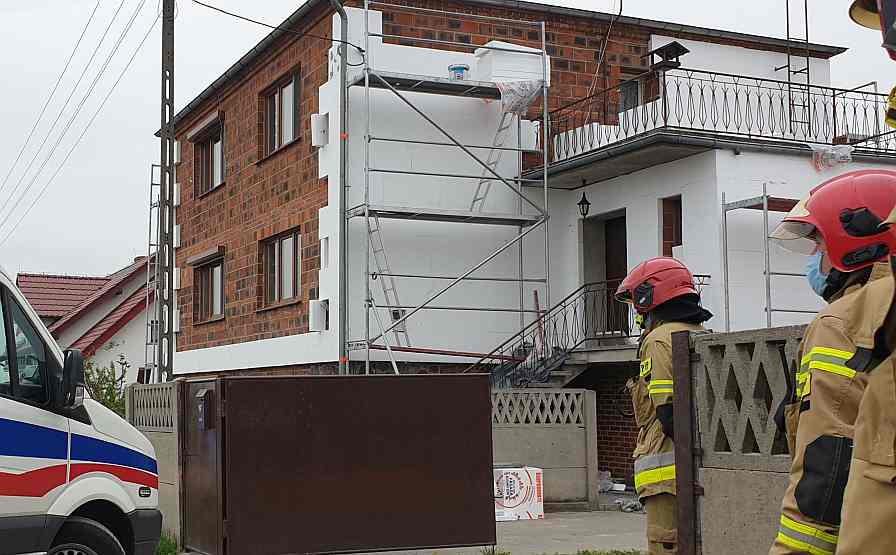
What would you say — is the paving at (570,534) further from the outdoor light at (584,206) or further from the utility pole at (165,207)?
the utility pole at (165,207)

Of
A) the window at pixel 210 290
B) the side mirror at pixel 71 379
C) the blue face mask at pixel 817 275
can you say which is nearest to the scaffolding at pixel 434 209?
the window at pixel 210 290

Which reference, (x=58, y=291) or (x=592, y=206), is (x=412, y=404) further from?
(x=58, y=291)

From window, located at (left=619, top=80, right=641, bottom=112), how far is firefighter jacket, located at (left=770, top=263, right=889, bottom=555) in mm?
17706

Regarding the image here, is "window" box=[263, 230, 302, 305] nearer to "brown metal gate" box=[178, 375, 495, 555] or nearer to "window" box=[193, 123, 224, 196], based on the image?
"window" box=[193, 123, 224, 196]

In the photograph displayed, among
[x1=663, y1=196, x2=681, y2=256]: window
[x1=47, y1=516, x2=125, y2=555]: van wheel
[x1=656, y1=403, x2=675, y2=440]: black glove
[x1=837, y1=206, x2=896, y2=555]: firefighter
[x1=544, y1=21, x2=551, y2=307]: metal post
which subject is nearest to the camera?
[x1=837, y1=206, x2=896, y2=555]: firefighter

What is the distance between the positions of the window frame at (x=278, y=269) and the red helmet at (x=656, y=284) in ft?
48.6

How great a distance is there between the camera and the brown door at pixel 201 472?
10586 mm

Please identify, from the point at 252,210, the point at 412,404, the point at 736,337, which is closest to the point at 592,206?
the point at 252,210

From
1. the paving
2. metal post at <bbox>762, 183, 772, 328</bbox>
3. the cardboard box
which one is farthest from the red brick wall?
the paving

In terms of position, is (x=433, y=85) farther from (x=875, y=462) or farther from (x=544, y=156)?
(x=875, y=462)

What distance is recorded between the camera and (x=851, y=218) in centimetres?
402

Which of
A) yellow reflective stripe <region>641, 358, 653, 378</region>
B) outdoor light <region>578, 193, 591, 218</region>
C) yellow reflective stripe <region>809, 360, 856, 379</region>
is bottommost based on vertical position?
yellow reflective stripe <region>809, 360, 856, 379</region>

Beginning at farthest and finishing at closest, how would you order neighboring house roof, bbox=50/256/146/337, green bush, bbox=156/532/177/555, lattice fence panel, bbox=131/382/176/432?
neighboring house roof, bbox=50/256/146/337, lattice fence panel, bbox=131/382/176/432, green bush, bbox=156/532/177/555

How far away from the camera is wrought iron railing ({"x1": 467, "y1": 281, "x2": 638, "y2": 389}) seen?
61.8 feet
